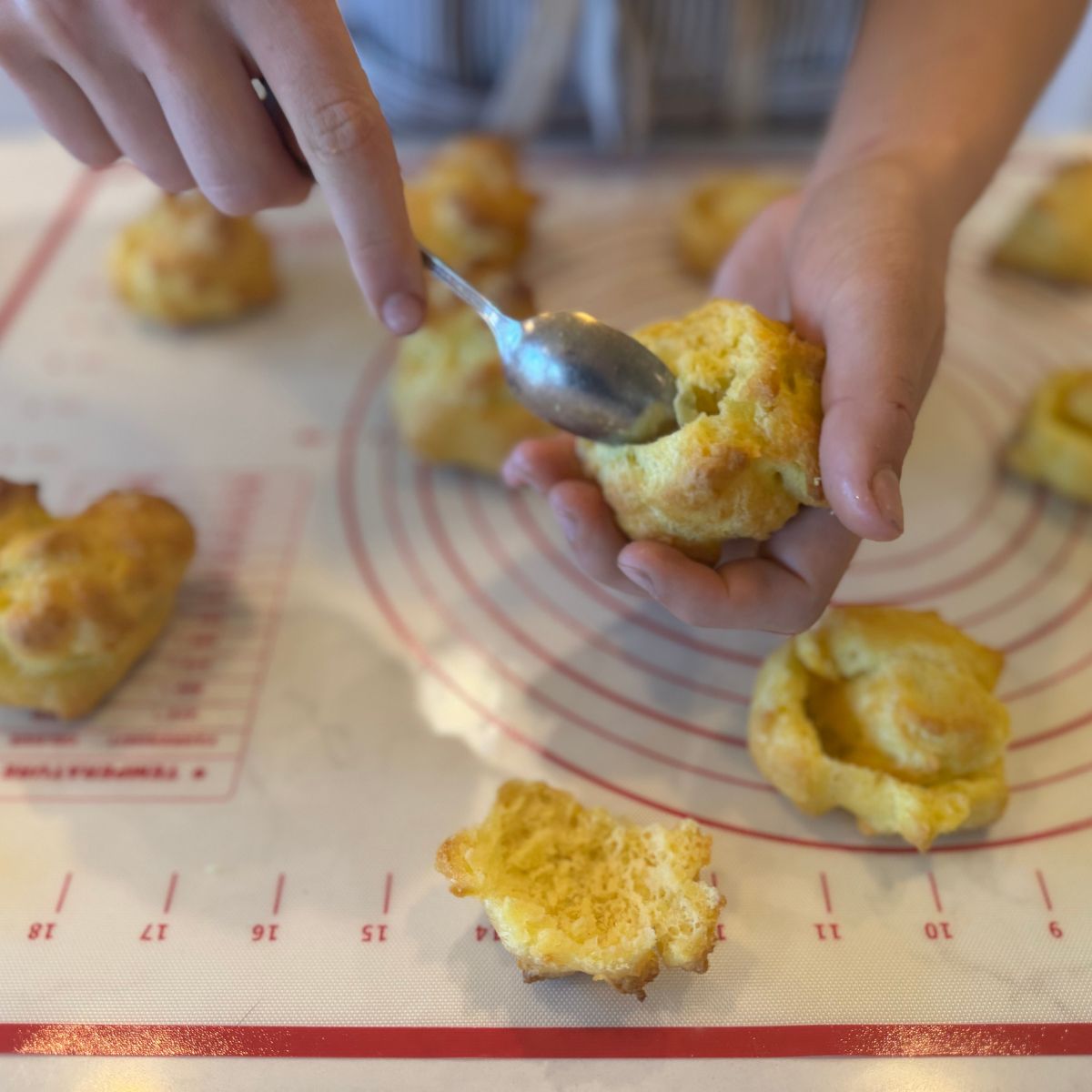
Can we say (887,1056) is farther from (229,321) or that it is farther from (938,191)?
(229,321)

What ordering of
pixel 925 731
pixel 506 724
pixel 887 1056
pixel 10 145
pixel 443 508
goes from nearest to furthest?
pixel 887 1056 < pixel 925 731 < pixel 506 724 < pixel 443 508 < pixel 10 145

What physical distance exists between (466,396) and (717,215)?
0.62 m

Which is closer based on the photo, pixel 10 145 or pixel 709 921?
pixel 709 921

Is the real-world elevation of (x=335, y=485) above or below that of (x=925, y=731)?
below

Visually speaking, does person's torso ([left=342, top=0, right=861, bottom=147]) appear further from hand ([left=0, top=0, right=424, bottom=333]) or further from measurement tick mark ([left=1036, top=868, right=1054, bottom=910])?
measurement tick mark ([left=1036, top=868, right=1054, bottom=910])

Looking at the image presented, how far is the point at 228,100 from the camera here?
80 centimetres

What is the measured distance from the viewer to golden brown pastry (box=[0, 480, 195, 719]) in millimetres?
962

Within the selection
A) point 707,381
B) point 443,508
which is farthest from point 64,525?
point 707,381

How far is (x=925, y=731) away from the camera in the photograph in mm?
894

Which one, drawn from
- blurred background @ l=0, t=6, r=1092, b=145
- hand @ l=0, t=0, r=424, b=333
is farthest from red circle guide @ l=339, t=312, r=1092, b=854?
blurred background @ l=0, t=6, r=1092, b=145

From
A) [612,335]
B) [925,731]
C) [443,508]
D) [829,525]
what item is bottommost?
[443,508]

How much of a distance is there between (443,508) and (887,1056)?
2.60 feet

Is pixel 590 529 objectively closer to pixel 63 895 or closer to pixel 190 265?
pixel 63 895

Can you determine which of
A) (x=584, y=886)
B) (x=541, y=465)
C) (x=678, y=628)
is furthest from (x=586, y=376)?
(x=584, y=886)
